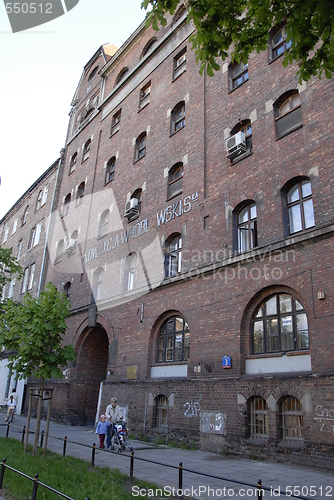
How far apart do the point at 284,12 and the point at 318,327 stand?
25.3 feet

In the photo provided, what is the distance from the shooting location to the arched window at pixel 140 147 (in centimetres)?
2207

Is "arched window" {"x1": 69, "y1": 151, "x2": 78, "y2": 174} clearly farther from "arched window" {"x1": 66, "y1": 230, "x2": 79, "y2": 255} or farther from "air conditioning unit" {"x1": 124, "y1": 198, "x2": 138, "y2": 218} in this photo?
"air conditioning unit" {"x1": 124, "y1": 198, "x2": 138, "y2": 218}

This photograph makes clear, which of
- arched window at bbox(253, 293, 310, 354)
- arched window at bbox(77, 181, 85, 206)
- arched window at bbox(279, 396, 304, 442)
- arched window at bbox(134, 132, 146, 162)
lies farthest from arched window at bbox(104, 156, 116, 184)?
arched window at bbox(279, 396, 304, 442)

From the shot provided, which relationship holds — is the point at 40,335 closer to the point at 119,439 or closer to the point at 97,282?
the point at 119,439

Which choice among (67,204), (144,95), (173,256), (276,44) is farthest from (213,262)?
(67,204)

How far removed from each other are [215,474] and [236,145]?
10818mm

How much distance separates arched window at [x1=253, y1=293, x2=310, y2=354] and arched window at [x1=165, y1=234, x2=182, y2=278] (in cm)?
475

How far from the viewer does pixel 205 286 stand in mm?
14781

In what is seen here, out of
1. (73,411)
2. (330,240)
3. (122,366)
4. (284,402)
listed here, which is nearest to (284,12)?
(330,240)

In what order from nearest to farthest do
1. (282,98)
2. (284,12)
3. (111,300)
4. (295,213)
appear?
(284,12) → (295,213) → (282,98) → (111,300)

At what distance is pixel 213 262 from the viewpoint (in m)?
14.7

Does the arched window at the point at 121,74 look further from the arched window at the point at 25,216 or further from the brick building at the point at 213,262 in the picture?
the arched window at the point at 25,216

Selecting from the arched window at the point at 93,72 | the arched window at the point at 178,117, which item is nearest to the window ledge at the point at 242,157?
the arched window at the point at 178,117

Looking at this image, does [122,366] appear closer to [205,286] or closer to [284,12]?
[205,286]
